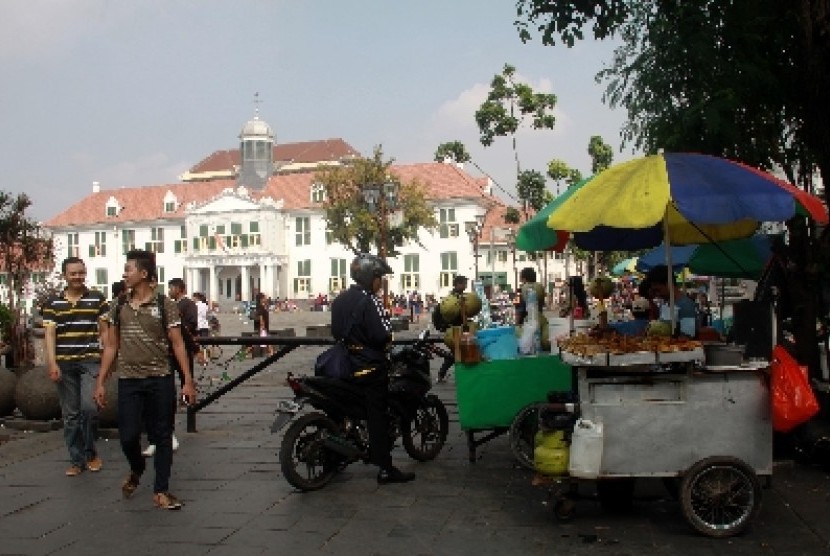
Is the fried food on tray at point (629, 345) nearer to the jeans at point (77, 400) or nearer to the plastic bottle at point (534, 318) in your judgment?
the plastic bottle at point (534, 318)

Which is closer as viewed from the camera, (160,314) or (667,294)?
(160,314)

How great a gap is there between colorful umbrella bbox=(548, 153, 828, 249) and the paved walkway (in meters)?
1.88

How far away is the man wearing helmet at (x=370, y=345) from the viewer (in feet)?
23.8

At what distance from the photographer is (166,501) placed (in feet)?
21.8

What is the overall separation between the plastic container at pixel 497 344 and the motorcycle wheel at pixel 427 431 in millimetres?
863

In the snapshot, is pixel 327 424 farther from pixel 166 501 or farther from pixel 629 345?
pixel 629 345

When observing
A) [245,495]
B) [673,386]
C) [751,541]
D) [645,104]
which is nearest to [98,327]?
[245,495]

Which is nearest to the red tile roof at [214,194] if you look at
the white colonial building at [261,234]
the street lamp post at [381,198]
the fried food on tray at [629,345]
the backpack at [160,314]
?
the white colonial building at [261,234]

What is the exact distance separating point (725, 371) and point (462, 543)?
6.11 feet

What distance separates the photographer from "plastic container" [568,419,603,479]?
5633 millimetres

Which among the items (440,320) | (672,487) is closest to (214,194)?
(440,320)

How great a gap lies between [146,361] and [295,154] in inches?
4191

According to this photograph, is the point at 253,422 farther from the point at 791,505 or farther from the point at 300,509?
the point at 791,505

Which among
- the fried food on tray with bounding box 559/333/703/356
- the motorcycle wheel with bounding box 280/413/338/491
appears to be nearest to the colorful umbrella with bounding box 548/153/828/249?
the fried food on tray with bounding box 559/333/703/356
